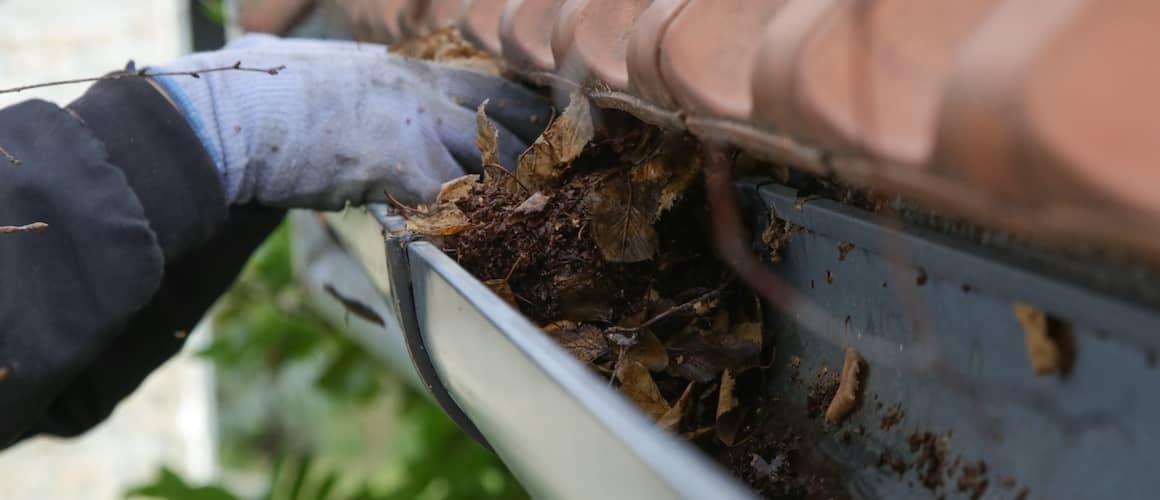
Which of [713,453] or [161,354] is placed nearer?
[713,453]

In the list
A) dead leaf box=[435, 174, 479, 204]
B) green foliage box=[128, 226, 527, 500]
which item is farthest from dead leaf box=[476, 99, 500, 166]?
green foliage box=[128, 226, 527, 500]

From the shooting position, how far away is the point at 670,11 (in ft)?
2.77

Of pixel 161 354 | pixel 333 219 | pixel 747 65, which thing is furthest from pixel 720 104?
pixel 161 354

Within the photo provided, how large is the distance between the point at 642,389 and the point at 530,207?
24cm

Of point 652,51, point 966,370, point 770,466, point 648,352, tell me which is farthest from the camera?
point 648,352

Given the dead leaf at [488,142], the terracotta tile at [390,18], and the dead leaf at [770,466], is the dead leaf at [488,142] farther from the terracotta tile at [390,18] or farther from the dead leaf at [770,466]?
the terracotta tile at [390,18]

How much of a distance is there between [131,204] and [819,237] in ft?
3.02

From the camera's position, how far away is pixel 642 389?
103cm

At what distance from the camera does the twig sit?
106 cm

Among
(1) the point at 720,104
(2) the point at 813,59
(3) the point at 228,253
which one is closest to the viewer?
(2) the point at 813,59

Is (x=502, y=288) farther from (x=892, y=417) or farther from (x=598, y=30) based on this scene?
(x=892, y=417)

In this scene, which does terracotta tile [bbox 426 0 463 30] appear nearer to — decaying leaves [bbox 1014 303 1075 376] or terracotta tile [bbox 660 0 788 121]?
terracotta tile [bbox 660 0 788 121]

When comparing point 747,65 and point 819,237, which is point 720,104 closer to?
point 747,65

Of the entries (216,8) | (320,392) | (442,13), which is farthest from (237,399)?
(442,13)
